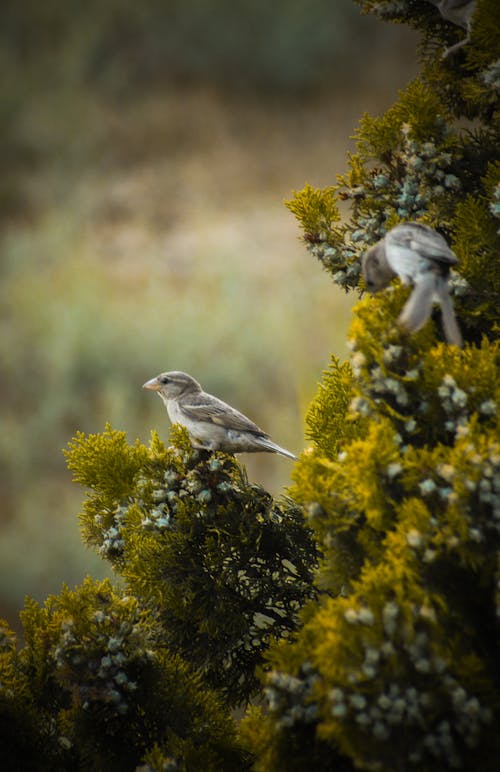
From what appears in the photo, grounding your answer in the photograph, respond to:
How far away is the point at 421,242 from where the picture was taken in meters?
1.06

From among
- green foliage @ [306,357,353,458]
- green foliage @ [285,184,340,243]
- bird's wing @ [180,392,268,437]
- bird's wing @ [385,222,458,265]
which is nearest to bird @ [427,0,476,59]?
green foliage @ [285,184,340,243]

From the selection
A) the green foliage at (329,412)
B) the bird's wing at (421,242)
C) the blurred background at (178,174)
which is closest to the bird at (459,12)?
the bird's wing at (421,242)

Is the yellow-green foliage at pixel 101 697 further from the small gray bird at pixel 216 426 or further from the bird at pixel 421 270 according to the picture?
the bird at pixel 421 270

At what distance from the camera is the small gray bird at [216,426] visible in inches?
57.2

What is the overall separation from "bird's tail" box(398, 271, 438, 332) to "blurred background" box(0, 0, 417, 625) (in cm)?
211

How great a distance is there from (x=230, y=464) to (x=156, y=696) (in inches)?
15.9

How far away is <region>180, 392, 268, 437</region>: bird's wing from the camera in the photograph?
1.47 metres

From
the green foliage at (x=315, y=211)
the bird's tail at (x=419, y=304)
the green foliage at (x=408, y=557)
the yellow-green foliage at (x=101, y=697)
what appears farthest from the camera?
the green foliage at (x=315, y=211)

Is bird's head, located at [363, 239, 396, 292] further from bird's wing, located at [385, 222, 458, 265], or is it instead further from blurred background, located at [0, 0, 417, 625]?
blurred background, located at [0, 0, 417, 625]

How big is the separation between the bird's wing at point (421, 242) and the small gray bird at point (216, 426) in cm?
49

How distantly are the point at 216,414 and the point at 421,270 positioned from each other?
0.58 metres

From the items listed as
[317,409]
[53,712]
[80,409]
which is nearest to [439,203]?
[317,409]

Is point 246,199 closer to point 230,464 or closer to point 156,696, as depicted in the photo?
point 230,464

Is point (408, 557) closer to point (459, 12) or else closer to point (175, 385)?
point (175, 385)
